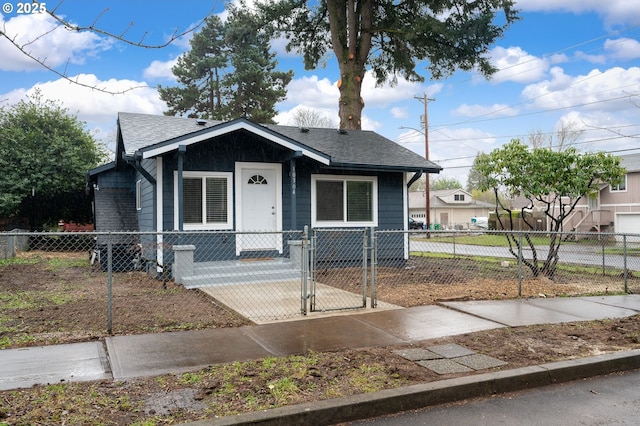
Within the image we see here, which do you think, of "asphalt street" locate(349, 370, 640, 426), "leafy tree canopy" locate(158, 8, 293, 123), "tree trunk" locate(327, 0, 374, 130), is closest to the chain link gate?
"asphalt street" locate(349, 370, 640, 426)

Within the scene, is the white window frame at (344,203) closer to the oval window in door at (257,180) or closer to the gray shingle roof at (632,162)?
the oval window in door at (257,180)

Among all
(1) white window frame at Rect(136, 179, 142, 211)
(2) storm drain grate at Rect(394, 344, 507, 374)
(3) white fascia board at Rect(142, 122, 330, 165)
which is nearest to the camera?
(2) storm drain grate at Rect(394, 344, 507, 374)

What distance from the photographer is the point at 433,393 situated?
13.4 feet

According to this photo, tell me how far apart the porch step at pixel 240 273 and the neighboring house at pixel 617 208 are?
27.4 meters

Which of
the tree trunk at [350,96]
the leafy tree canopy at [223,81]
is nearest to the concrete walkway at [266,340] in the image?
the tree trunk at [350,96]

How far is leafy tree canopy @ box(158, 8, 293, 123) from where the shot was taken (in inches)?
1261

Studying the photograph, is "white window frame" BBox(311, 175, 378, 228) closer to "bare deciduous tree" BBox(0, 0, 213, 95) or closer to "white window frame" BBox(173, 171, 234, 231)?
"white window frame" BBox(173, 171, 234, 231)

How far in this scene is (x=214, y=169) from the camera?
1130 centimetres

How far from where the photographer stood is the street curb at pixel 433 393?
3570 millimetres

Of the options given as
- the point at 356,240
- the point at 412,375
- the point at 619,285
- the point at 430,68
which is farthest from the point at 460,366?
the point at 430,68

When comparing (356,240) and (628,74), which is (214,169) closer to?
(356,240)

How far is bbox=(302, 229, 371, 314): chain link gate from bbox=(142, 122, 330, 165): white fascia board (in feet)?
7.13

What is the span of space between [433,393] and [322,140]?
428 inches

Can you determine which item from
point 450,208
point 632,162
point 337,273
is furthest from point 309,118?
point 337,273
